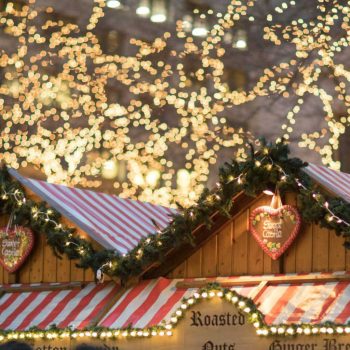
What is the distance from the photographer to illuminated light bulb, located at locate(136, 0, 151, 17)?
38000 mm

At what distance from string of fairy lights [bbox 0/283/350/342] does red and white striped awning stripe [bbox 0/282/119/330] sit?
253mm

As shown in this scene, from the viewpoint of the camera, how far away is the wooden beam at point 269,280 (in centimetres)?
1452

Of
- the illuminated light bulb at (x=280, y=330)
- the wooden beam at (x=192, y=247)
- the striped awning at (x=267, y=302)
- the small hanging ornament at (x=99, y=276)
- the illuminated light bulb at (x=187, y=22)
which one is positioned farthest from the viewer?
the illuminated light bulb at (x=187, y=22)

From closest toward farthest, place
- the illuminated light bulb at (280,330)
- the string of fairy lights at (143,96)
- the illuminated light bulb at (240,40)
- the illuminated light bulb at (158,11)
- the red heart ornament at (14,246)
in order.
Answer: the illuminated light bulb at (280,330)
the red heart ornament at (14,246)
the string of fairy lights at (143,96)
the illuminated light bulb at (240,40)
the illuminated light bulb at (158,11)

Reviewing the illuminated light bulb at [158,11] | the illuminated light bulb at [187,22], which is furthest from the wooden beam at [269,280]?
the illuminated light bulb at [187,22]

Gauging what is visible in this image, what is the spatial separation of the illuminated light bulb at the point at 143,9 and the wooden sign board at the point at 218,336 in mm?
23834

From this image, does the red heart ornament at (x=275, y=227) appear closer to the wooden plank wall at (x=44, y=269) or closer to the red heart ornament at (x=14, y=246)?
the wooden plank wall at (x=44, y=269)

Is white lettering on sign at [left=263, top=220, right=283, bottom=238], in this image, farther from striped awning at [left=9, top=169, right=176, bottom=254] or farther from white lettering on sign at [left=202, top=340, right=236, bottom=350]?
striped awning at [left=9, top=169, right=176, bottom=254]

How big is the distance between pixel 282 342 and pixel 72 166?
19.3 m

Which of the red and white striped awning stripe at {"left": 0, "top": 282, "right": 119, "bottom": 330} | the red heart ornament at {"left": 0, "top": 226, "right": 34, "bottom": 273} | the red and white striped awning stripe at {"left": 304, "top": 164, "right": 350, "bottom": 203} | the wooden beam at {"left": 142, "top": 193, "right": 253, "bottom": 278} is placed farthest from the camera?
the red heart ornament at {"left": 0, "top": 226, "right": 34, "bottom": 273}

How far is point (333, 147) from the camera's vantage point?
3291 cm

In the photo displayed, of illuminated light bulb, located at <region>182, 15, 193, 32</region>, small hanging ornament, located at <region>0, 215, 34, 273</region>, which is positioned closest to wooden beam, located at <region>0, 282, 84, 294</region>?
small hanging ornament, located at <region>0, 215, 34, 273</region>

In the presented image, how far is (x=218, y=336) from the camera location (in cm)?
1438

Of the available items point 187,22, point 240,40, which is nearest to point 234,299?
point 240,40
